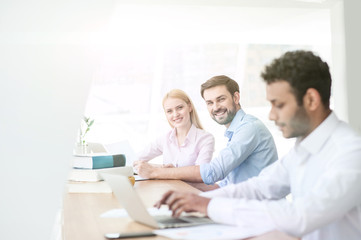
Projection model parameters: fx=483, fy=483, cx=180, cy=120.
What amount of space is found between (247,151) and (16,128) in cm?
147

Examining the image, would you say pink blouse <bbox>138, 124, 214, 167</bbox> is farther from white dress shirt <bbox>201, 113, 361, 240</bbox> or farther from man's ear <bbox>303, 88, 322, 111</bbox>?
man's ear <bbox>303, 88, 322, 111</bbox>

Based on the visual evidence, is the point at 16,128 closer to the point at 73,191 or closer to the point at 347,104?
the point at 73,191

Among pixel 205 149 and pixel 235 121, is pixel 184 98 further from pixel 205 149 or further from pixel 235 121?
pixel 235 121

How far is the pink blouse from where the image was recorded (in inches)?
127

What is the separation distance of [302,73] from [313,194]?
361 mm

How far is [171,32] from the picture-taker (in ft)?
23.3

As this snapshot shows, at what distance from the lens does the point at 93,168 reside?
2.57 metres

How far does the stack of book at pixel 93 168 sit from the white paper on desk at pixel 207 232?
1.15 meters

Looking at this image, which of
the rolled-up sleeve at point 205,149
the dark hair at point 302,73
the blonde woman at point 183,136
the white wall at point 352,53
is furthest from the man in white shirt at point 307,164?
the white wall at point 352,53

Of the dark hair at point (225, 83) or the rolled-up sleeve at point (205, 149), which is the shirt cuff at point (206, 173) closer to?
the rolled-up sleeve at point (205, 149)

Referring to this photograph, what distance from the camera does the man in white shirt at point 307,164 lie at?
4.18 ft

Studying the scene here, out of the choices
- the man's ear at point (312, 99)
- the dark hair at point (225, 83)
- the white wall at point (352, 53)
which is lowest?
the man's ear at point (312, 99)

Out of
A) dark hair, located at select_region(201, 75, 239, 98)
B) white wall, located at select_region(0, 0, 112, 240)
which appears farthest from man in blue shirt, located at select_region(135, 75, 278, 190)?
white wall, located at select_region(0, 0, 112, 240)

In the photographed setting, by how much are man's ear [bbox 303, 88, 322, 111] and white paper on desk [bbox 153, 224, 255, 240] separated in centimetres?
41
